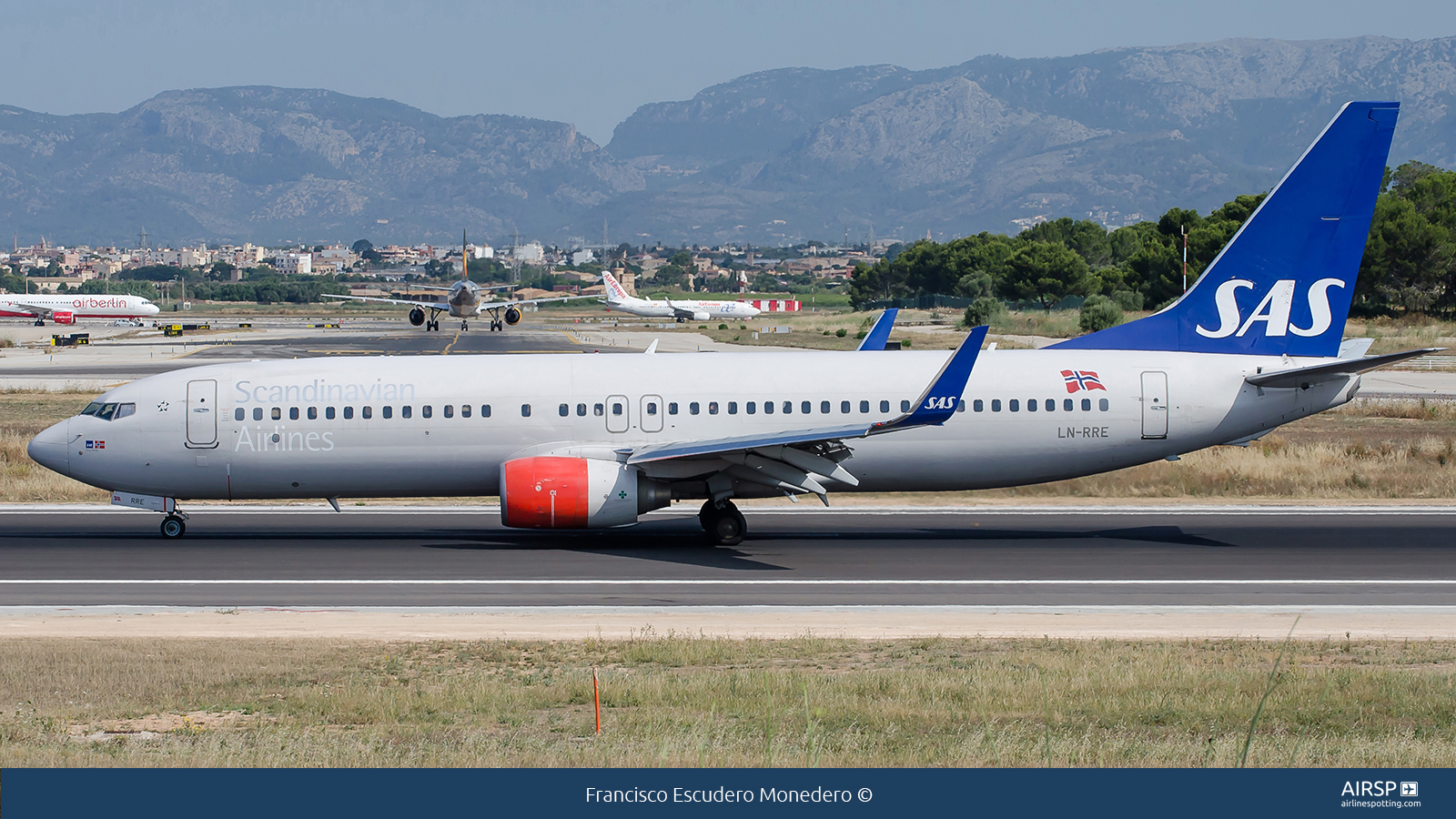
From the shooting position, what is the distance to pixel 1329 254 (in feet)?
92.9

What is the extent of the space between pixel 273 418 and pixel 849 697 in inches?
656

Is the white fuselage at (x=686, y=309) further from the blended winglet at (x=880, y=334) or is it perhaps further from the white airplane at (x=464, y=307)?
the blended winglet at (x=880, y=334)

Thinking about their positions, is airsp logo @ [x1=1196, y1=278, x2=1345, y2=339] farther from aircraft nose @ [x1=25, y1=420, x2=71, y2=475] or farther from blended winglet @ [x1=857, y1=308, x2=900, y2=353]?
aircraft nose @ [x1=25, y1=420, x2=71, y2=475]

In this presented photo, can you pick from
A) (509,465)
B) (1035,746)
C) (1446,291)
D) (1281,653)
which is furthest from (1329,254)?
(1446,291)

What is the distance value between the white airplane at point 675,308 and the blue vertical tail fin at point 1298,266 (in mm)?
142316

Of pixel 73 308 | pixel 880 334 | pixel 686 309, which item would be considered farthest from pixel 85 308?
pixel 880 334

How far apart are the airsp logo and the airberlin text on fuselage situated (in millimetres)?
17250

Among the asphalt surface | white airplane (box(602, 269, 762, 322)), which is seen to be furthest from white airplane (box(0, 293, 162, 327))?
the asphalt surface

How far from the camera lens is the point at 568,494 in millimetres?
24984

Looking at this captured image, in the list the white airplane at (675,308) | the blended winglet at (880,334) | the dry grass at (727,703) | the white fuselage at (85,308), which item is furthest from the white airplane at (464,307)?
the dry grass at (727,703)

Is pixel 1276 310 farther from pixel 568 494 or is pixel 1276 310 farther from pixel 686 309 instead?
pixel 686 309

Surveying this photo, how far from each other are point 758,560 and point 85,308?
6036 inches

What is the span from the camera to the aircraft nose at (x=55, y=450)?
27000 millimetres

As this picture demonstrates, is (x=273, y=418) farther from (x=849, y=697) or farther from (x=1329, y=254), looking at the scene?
(x=1329, y=254)
